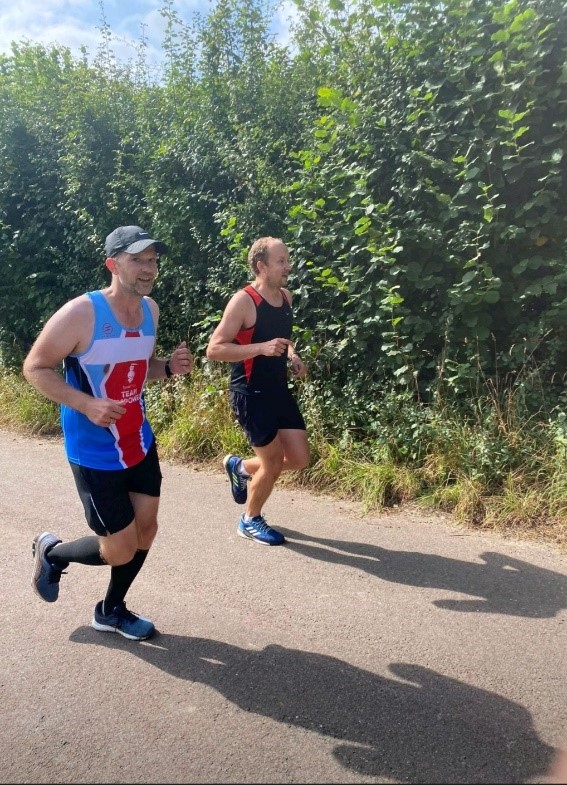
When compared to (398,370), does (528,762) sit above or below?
below

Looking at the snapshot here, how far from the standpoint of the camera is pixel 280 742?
8.82 ft

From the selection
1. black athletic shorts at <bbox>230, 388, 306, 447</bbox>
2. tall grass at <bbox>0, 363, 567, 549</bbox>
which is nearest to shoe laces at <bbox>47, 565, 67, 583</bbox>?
black athletic shorts at <bbox>230, 388, 306, 447</bbox>

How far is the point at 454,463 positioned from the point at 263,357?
174 centimetres

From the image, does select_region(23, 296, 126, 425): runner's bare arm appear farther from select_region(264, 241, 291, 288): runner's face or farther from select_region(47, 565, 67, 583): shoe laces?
select_region(264, 241, 291, 288): runner's face

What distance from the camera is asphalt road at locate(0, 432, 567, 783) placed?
8.55 feet

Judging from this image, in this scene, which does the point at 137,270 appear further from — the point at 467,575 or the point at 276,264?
the point at 467,575

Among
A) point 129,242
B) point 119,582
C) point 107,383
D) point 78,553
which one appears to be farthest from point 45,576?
point 129,242

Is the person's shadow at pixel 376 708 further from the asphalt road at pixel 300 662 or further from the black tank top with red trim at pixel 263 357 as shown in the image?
the black tank top with red trim at pixel 263 357

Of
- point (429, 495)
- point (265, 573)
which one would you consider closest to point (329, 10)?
point (429, 495)

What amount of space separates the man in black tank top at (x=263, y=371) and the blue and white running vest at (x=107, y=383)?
1.05 metres

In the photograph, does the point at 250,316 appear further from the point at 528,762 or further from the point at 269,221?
the point at 528,762

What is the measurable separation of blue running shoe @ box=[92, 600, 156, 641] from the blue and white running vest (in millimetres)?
807

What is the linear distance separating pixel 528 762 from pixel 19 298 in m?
8.72

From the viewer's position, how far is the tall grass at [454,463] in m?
4.76
